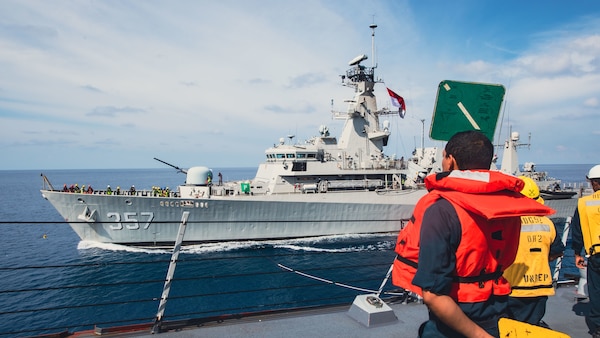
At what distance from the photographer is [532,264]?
258cm

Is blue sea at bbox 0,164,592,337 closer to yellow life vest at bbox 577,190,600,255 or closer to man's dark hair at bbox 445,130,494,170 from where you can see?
yellow life vest at bbox 577,190,600,255

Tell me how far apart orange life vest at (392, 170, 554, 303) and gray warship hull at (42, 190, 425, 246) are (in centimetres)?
1805

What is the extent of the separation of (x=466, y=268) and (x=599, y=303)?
8.66ft

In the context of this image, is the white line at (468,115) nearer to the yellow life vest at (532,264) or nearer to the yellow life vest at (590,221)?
the yellow life vest at (590,221)

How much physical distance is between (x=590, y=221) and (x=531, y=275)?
4.45 ft

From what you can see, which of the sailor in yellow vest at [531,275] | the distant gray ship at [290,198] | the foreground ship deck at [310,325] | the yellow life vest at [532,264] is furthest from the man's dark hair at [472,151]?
the distant gray ship at [290,198]

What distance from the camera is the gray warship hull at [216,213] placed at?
19766 millimetres

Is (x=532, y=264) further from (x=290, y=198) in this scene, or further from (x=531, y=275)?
(x=290, y=198)

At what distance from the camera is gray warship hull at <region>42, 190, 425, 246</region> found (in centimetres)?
1977

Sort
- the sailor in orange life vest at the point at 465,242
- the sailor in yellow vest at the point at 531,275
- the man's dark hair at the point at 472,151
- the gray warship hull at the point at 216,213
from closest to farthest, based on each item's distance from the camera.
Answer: the sailor in orange life vest at the point at 465,242, the man's dark hair at the point at 472,151, the sailor in yellow vest at the point at 531,275, the gray warship hull at the point at 216,213

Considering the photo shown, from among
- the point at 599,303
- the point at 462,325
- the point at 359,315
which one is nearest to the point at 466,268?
the point at 462,325

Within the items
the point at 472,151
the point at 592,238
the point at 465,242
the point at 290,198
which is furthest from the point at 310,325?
the point at 290,198

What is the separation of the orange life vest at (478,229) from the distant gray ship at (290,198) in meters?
17.8

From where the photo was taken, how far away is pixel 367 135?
83.9 ft
